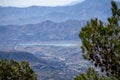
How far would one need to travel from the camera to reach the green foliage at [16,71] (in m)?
26.3

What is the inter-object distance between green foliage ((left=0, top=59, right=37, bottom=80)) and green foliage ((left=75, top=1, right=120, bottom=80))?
11.4 meters

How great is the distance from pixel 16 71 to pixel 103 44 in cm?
1316

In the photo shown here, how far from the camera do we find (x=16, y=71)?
2664 centimetres

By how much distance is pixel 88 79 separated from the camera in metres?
15.9

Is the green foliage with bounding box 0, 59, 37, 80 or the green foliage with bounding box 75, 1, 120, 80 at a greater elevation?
the green foliage with bounding box 75, 1, 120, 80

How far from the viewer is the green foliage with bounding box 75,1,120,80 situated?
592 inches

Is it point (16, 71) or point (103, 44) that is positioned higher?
point (103, 44)

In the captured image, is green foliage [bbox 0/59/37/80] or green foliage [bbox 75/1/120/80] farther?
green foliage [bbox 0/59/37/80]

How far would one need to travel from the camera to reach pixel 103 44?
15172 mm

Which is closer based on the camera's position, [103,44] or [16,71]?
[103,44]

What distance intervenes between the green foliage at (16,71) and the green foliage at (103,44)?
1136 cm

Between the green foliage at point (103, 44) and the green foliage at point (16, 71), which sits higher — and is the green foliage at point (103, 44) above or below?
above

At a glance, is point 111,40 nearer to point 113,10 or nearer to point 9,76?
point 113,10

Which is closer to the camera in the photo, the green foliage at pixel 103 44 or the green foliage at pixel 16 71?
the green foliage at pixel 103 44
